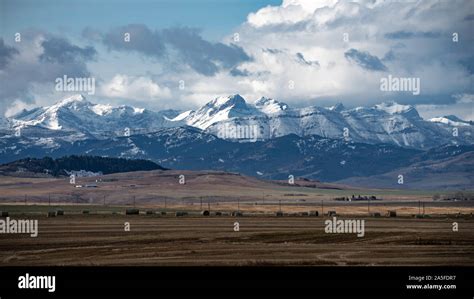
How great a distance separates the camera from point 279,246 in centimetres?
8706

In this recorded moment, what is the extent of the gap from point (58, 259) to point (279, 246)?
23004 millimetres

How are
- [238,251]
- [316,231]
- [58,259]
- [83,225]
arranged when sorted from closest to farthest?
[58,259] → [238,251] → [316,231] → [83,225]

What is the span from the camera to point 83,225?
11956cm

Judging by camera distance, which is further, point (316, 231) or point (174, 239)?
point (316, 231)

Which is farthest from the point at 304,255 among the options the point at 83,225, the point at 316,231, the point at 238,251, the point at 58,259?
the point at 83,225

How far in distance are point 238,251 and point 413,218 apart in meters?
67.8
